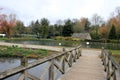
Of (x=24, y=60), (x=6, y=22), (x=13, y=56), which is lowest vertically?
(x=13, y=56)

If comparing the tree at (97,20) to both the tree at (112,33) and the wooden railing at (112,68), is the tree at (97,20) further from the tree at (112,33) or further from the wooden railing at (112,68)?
the wooden railing at (112,68)

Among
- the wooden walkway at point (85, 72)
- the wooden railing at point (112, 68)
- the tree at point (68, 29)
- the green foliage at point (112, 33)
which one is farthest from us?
the tree at point (68, 29)

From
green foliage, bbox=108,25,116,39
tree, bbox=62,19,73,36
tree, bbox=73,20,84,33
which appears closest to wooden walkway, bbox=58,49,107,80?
green foliage, bbox=108,25,116,39

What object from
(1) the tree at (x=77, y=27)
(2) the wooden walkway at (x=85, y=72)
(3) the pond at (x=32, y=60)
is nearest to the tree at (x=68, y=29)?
(1) the tree at (x=77, y=27)

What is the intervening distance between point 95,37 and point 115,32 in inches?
470

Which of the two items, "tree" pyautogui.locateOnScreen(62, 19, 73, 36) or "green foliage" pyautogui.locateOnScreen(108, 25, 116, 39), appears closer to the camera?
"green foliage" pyautogui.locateOnScreen(108, 25, 116, 39)

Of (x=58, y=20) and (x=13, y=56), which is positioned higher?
(x=58, y=20)

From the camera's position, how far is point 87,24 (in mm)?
98062

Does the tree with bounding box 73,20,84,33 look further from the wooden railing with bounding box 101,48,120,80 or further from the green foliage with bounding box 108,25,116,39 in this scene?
the wooden railing with bounding box 101,48,120,80

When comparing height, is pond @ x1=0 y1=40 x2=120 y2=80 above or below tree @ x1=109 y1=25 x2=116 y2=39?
below

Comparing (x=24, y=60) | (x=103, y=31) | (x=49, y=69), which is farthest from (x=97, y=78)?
(x=103, y=31)

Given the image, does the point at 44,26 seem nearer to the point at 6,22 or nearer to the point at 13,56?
the point at 6,22

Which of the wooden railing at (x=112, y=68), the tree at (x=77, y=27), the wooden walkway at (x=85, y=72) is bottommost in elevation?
the wooden walkway at (x=85, y=72)

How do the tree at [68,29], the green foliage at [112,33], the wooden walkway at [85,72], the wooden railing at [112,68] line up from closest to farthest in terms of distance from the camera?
1. the wooden railing at [112,68]
2. the wooden walkway at [85,72]
3. the green foliage at [112,33]
4. the tree at [68,29]
